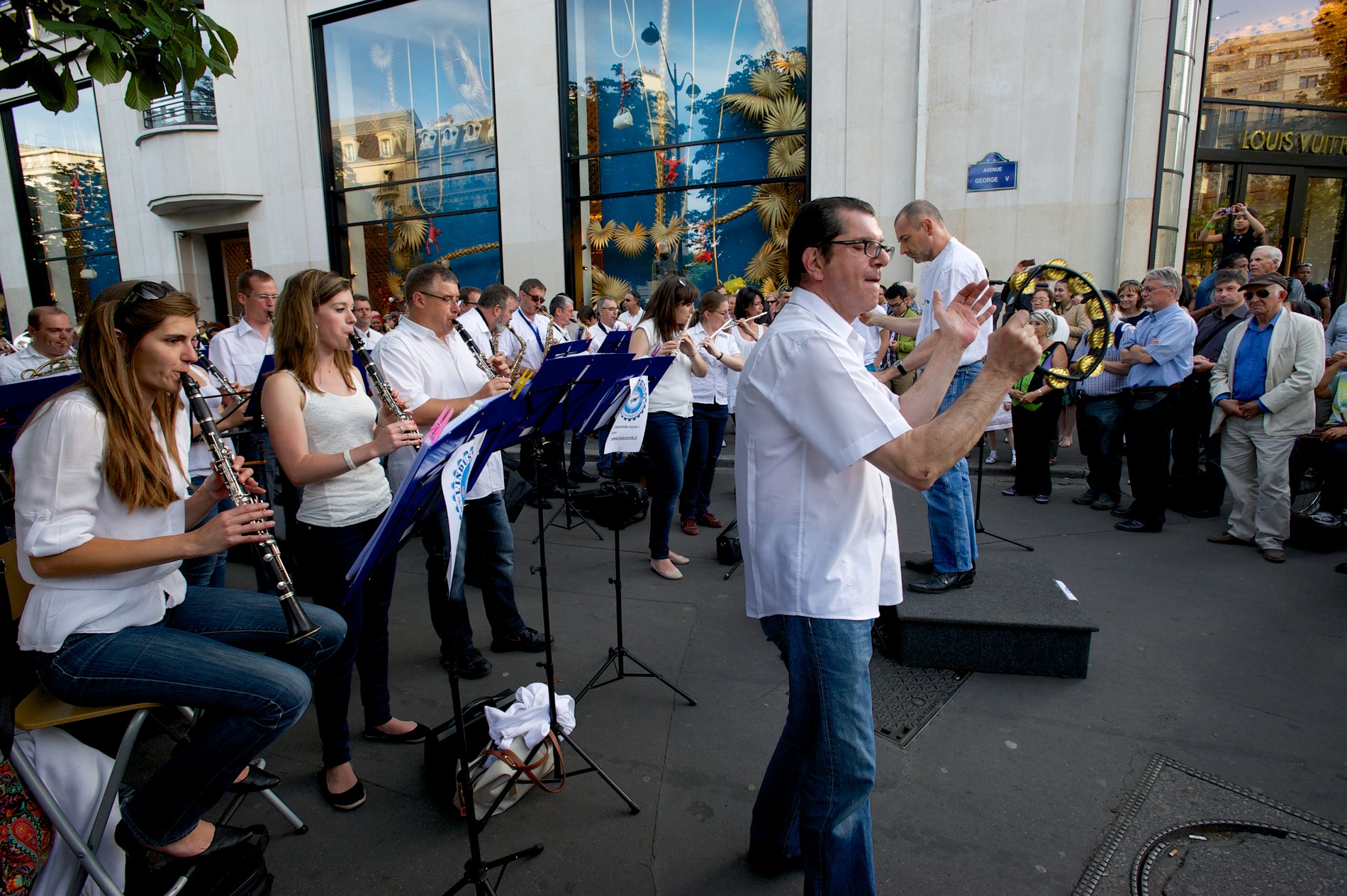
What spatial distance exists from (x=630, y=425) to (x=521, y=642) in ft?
4.67

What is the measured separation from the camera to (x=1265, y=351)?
5613mm

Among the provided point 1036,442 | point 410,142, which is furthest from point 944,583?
point 410,142

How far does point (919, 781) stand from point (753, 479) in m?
1.78

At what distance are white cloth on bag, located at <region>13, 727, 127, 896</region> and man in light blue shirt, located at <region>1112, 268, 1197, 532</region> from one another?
696 centimetres

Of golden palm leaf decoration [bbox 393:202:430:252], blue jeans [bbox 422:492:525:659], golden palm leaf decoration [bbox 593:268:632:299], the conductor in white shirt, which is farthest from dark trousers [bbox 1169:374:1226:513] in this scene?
golden palm leaf decoration [bbox 393:202:430:252]

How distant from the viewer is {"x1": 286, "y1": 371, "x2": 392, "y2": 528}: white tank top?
115 inches

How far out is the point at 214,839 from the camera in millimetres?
2545

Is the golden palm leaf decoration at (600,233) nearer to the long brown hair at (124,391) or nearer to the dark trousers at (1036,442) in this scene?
the dark trousers at (1036,442)

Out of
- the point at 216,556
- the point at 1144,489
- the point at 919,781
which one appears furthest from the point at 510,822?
the point at 1144,489

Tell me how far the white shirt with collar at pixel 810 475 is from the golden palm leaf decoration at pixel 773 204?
9.95 metres

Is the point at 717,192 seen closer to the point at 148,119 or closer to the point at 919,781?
the point at 919,781

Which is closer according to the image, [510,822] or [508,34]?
[510,822]

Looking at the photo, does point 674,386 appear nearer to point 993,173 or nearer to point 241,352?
point 241,352

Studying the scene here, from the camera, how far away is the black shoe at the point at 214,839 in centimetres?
231
